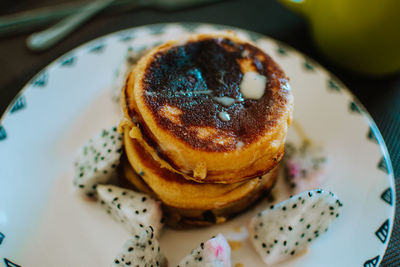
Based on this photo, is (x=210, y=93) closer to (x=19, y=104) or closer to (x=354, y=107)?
(x=354, y=107)

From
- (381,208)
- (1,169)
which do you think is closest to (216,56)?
(381,208)

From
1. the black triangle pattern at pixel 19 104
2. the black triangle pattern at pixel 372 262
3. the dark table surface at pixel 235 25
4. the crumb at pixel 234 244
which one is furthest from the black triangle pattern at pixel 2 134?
the black triangle pattern at pixel 372 262

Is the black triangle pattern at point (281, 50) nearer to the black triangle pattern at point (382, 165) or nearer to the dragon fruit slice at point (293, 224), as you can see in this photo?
the black triangle pattern at point (382, 165)

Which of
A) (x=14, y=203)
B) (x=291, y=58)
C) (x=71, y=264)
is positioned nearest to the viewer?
(x=71, y=264)

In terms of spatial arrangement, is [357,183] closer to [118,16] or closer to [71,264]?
[71,264]

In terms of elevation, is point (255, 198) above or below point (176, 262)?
above

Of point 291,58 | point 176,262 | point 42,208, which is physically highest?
point 291,58

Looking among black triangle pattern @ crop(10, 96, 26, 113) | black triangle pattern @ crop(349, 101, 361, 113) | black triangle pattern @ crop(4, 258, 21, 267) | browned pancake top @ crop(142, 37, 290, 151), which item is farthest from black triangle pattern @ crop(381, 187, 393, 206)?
black triangle pattern @ crop(10, 96, 26, 113)

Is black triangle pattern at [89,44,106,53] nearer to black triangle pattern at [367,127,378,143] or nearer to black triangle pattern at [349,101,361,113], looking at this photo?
black triangle pattern at [349,101,361,113]
